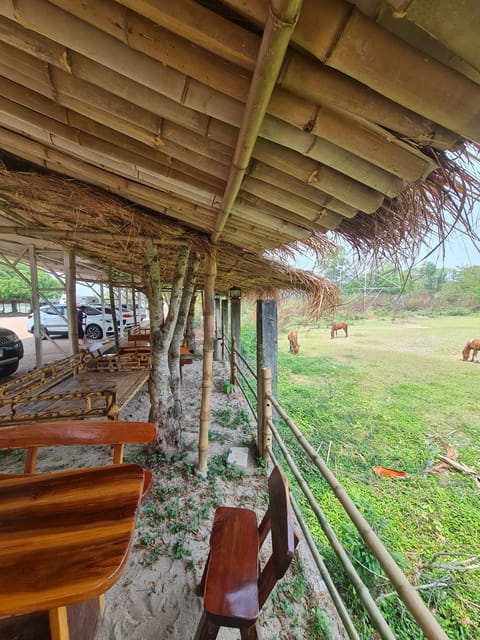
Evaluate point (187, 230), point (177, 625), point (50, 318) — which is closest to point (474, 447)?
point (177, 625)

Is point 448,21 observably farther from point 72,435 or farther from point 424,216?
point 72,435

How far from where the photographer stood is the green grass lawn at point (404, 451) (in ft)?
8.09

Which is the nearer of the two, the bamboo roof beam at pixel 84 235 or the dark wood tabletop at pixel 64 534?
the dark wood tabletop at pixel 64 534

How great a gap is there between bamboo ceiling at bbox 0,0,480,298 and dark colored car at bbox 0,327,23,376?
4.47m

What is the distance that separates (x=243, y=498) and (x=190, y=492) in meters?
0.47

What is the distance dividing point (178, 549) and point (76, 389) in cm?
238

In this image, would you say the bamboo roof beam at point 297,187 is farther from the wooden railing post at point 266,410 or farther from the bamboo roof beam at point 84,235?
the wooden railing post at point 266,410

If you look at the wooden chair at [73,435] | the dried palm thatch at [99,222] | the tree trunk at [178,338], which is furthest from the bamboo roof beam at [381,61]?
the tree trunk at [178,338]

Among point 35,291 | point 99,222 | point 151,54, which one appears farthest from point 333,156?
point 35,291

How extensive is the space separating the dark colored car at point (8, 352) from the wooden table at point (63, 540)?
4.68 m

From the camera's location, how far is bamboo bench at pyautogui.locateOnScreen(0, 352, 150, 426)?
7.49 feet

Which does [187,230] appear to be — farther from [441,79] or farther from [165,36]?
[441,79]

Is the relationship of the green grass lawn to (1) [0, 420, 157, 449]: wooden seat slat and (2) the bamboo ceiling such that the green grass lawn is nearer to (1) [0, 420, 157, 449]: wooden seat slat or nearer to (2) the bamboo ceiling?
(1) [0, 420, 157, 449]: wooden seat slat

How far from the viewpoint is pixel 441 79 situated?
1.93 ft
